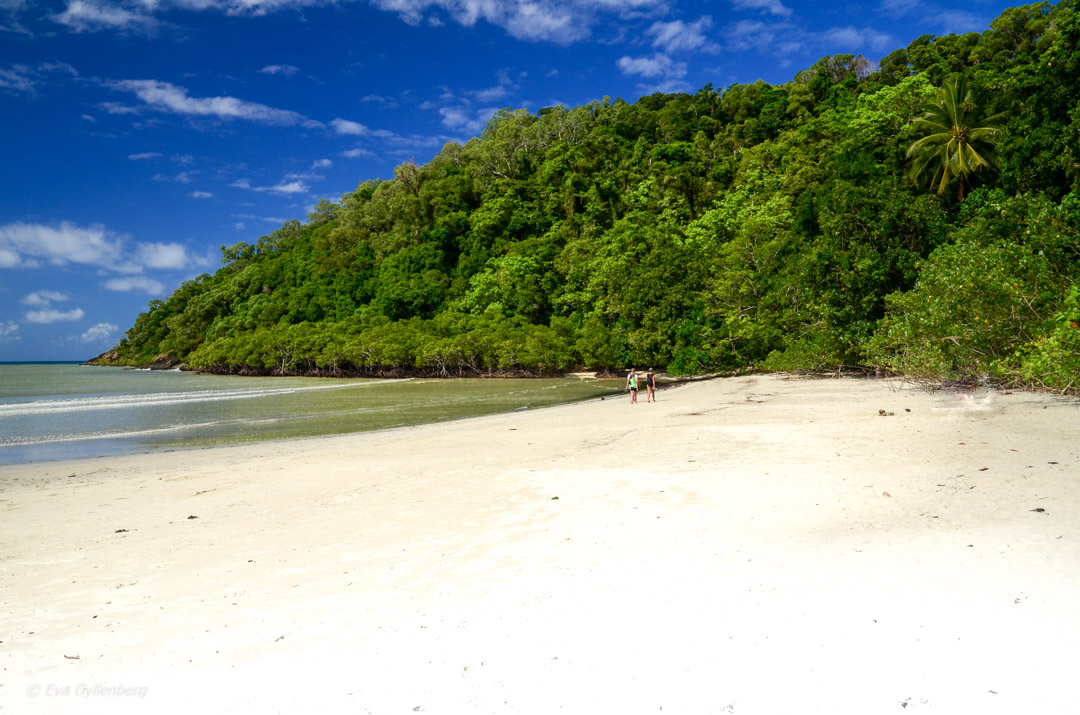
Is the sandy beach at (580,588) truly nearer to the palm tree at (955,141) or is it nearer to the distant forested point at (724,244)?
the distant forested point at (724,244)

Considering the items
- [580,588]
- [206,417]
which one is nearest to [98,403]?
[206,417]

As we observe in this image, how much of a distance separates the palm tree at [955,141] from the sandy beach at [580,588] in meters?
27.0

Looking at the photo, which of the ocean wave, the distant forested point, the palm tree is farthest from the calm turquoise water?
the palm tree

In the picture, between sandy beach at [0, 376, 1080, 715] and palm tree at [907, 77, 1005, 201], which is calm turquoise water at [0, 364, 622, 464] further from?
palm tree at [907, 77, 1005, 201]

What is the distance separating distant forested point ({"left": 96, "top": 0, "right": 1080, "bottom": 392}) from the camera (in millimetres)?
17047

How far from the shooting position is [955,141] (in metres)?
30.5

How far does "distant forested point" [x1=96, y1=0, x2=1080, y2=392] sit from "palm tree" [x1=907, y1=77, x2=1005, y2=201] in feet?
0.41

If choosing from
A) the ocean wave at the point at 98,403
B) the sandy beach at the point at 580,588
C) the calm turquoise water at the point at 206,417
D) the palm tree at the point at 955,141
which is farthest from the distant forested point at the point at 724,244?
the ocean wave at the point at 98,403

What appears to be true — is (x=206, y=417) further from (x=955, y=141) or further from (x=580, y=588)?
(x=955, y=141)

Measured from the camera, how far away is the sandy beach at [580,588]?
3469mm

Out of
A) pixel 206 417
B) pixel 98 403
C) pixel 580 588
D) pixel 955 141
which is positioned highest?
pixel 955 141

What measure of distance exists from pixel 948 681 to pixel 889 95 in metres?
73.0

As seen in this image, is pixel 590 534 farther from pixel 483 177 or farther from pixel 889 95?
pixel 483 177

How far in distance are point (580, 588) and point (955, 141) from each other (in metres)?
36.8
